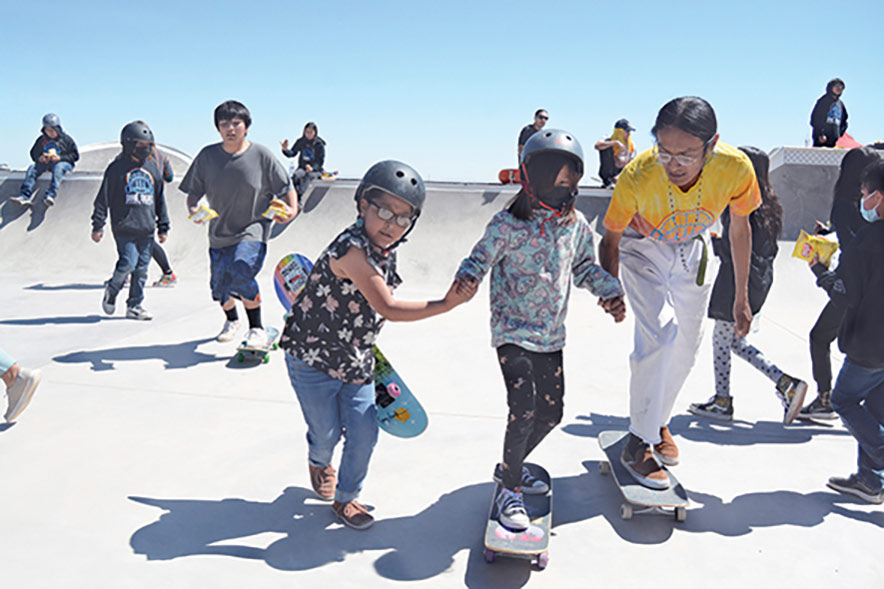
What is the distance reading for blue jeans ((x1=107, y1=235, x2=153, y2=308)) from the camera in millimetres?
6715

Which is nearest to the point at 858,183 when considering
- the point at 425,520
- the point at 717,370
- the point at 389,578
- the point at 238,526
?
the point at 717,370

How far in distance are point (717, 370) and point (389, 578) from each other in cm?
286

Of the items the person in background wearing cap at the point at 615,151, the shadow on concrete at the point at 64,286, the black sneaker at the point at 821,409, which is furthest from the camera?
the person in background wearing cap at the point at 615,151

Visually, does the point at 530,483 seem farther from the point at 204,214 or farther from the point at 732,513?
the point at 204,214

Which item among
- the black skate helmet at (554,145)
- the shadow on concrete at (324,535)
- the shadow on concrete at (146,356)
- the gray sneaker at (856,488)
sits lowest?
the shadow on concrete at (146,356)

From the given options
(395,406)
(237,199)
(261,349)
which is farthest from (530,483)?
(237,199)

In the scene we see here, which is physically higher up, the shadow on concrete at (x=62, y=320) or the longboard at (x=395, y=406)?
the longboard at (x=395, y=406)

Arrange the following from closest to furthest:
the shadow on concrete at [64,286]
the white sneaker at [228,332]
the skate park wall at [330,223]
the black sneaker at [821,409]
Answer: the black sneaker at [821,409], the white sneaker at [228,332], the shadow on concrete at [64,286], the skate park wall at [330,223]

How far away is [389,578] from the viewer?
2.44m

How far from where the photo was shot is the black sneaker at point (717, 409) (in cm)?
428

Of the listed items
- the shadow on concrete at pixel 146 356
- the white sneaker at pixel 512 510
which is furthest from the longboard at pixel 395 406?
the shadow on concrete at pixel 146 356

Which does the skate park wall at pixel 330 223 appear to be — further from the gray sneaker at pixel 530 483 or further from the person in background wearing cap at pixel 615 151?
the gray sneaker at pixel 530 483

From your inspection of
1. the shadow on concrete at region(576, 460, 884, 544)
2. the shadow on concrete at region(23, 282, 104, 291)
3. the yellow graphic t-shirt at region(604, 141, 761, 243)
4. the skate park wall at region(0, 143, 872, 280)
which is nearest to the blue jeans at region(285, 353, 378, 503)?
the shadow on concrete at region(576, 460, 884, 544)

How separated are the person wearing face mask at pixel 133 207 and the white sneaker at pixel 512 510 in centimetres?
529
